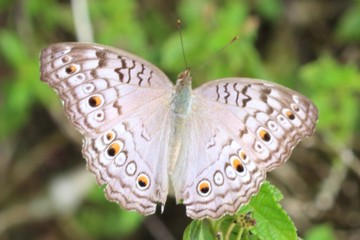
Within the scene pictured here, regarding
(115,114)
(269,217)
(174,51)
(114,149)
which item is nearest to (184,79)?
(115,114)

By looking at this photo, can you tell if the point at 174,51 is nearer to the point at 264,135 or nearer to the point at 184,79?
the point at 184,79

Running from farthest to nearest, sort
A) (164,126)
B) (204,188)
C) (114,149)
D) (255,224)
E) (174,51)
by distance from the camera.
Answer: (174,51) < (164,126) < (114,149) < (204,188) < (255,224)

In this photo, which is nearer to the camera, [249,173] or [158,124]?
[249,173]

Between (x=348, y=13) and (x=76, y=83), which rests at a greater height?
(x=76, y=83)

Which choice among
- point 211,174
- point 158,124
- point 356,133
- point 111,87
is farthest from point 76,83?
point 356,133

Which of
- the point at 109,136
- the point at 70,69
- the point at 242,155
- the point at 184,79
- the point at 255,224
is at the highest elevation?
the point at 70,69

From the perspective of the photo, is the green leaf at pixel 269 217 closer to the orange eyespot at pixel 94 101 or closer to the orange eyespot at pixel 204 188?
the orange eyespot at pixel 204 188

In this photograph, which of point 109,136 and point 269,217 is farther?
point 109,136

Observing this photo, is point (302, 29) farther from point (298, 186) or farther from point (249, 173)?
point (249, 173)
